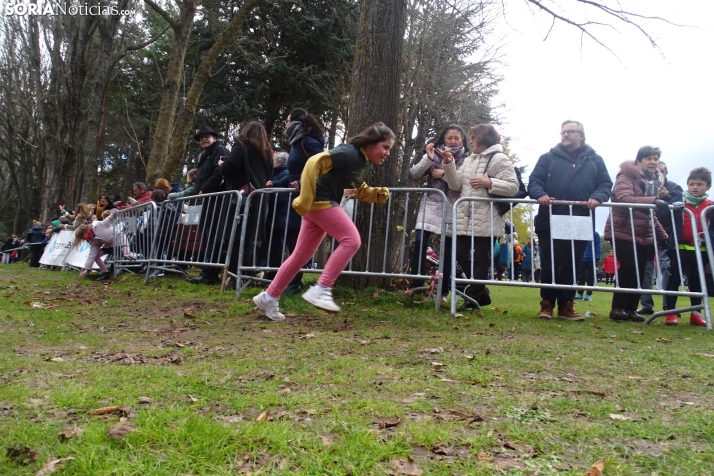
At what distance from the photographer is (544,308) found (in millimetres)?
6035

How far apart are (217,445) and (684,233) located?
20.5 feet

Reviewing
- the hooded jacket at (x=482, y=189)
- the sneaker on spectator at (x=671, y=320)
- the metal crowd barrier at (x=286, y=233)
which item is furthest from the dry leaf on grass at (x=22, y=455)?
the sneaker on spectator at (x=671, y=320)

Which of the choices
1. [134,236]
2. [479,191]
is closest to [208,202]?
[134,236]

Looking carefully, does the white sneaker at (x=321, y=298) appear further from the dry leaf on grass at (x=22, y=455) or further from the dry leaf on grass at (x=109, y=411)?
the dry leaf on grass at (x=22, y=455)

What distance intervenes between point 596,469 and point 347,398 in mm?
1128

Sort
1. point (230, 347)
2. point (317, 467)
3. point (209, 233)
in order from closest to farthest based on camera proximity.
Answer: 1. point (317, 467)
2. point (230, 347)
3. point (209, 233)

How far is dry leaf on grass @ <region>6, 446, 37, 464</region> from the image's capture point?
1838mm

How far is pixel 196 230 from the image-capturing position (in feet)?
25.7

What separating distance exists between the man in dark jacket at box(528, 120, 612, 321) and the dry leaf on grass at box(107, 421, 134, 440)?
15.8 ft

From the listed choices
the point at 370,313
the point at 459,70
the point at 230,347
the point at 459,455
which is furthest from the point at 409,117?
the point at 459,455

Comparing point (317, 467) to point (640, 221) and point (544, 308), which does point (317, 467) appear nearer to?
point (544, 308)

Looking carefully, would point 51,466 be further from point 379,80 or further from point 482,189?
point 379,80

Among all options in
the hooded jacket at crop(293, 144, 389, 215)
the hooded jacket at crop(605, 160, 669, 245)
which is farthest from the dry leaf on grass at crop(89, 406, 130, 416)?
the hooded jacket at crop(605, 160, 669, 245)

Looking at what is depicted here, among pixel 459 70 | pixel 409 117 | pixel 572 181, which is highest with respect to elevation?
pixel 459 70
